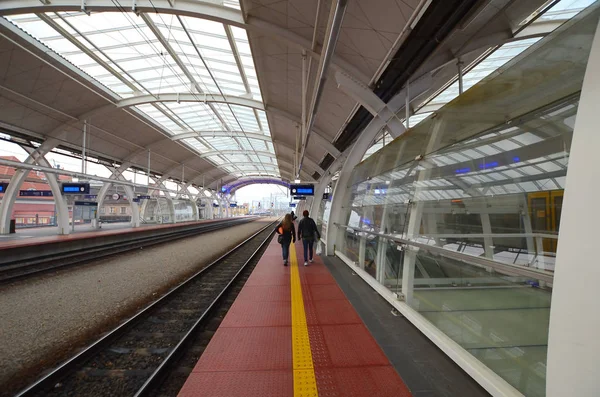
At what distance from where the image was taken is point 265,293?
5.11 m

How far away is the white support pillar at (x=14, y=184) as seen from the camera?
14430 millimetres

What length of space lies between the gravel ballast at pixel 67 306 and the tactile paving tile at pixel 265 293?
7.23 ft

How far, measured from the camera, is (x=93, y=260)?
10383mm

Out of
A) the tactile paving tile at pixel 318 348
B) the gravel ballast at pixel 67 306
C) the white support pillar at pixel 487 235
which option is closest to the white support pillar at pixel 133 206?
the gravel ballast at pixel 67 306

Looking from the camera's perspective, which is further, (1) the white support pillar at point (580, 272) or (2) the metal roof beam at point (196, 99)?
(2) the metal roof beam at point (196, 99)

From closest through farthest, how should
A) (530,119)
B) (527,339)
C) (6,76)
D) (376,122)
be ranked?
(530,119) → (527,339) → (376,122) → (6,76)

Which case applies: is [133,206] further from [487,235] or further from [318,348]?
[487,235]

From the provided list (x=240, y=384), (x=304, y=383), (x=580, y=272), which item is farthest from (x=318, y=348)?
(x=580, y=272)

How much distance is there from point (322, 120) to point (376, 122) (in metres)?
4.79

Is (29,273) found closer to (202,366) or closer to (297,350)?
(202,366)

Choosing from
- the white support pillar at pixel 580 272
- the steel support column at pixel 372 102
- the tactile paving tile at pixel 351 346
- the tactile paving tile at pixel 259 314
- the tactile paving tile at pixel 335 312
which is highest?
the steel support column at pixel 372 102

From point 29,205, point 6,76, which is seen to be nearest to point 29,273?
point 6,76

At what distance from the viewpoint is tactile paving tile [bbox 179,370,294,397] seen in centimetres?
227

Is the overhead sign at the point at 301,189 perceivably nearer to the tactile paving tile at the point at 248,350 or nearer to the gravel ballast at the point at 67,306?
the gravel ballast at the point at 67,306
